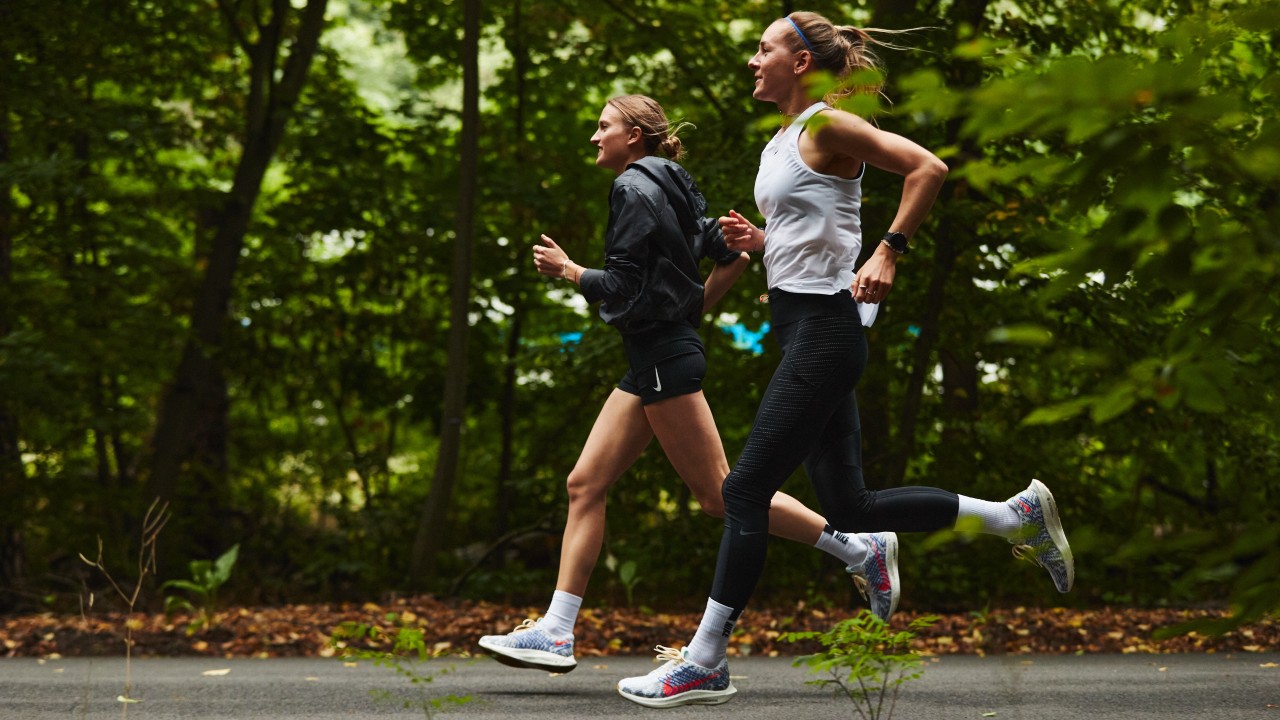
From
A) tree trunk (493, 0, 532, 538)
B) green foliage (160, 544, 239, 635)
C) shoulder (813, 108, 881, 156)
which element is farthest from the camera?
tree trunk (493, 0, 532, 538)

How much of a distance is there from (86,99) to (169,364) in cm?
210

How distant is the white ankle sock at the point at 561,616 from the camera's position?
448cm

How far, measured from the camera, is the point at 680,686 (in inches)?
157

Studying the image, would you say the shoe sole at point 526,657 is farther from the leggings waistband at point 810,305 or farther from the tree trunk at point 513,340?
the tree trunk at point 513,340

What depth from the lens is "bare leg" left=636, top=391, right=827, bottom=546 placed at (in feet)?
14.7

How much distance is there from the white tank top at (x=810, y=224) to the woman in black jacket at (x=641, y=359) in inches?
19.5

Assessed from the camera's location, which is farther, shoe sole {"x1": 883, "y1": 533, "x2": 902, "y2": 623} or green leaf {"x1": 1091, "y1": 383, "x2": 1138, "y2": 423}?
shoe sole {"x1": 883, "y1": 533, "x2": 902, "y2": 623}

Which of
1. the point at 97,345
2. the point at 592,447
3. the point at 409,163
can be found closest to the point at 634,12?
the point at 409,163

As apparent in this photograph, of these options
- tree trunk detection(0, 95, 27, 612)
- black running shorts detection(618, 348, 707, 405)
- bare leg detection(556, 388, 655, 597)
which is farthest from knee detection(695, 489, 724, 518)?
tree trunk detection(0, 95, 27, 612)

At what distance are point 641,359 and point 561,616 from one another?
969mm

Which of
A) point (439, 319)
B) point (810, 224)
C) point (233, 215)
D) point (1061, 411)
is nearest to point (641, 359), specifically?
point (810, 224)

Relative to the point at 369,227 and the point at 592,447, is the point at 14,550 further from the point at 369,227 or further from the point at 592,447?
the point at 592,447

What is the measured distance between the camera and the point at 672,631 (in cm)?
702

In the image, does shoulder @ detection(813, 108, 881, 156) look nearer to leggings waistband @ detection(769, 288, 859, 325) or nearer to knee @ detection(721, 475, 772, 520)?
leggings waistband @ detection(769, 288, 859, 325)
